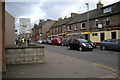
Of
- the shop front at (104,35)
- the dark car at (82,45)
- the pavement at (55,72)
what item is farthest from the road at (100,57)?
the shop front at (104,35)

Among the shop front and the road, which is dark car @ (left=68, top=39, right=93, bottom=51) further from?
the shop front

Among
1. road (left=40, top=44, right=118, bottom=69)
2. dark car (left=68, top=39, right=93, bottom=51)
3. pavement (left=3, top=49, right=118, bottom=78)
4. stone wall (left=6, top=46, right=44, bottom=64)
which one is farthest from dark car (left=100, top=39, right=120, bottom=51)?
stone wall (left=6, top=46, right=44, bottom=64)

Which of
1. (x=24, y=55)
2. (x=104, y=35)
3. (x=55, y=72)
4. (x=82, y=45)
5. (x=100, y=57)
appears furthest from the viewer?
(x=104, y=35)

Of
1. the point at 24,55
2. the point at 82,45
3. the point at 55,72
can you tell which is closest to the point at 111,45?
the point at 82,45

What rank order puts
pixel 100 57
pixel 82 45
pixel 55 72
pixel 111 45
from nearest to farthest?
pixel 55 72, pixel 100 57, pixel 82 45, pixel 111 45

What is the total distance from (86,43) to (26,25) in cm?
Result: 986

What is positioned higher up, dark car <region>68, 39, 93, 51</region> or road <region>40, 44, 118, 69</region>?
dark car <region>68, 39, 93, 51</region>

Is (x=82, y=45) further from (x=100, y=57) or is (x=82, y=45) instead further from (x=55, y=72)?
(x=55, y=72)

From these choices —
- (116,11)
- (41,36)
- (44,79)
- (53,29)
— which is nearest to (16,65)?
(44,79)

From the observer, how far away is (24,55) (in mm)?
8297

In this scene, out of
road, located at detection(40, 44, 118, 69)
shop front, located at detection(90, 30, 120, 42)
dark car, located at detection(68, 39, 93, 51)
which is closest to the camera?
road, located at detection(40, 44, 118, 69)

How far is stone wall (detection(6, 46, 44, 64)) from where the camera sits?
26.3ft

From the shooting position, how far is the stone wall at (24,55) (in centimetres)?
802

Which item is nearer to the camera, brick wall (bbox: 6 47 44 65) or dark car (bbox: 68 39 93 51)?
brick wall (bbox: 6 47 44 65)
